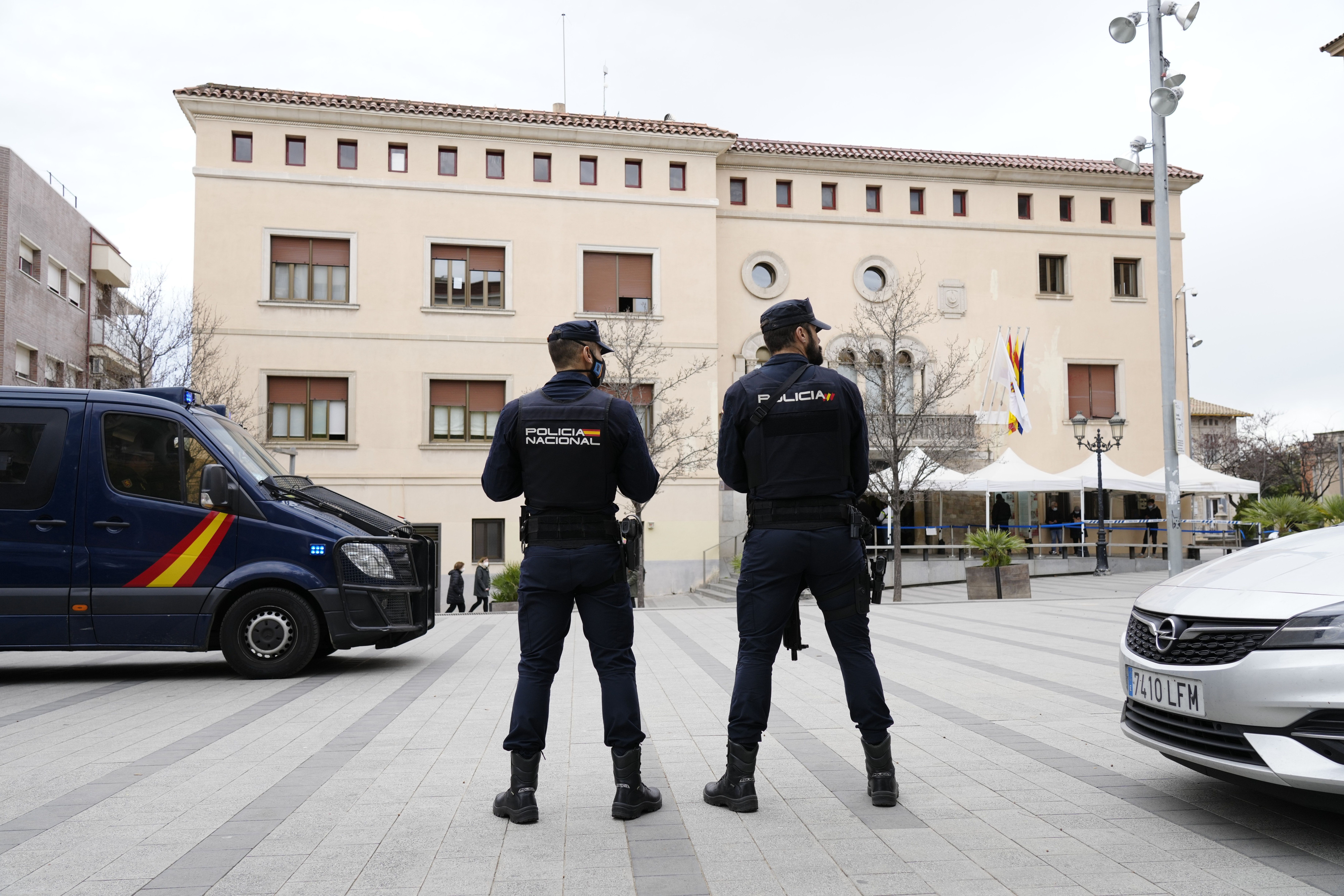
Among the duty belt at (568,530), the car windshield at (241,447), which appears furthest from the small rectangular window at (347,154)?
the duty belt at (568,530)

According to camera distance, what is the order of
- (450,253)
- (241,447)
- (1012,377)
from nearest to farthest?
(241,447) → (450,253) → (1012,377)

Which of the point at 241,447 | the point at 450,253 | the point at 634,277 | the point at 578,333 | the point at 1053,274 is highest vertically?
the point at 1053,274

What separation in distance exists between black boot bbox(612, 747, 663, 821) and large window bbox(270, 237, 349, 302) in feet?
92.3

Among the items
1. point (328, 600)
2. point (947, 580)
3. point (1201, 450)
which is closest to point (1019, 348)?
point (947, 580)

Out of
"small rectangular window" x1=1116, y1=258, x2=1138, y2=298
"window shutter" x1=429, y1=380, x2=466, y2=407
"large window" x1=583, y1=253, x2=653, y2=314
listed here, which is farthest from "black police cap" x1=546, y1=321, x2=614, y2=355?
"small rectangular window" x1=1116, y1=258, x2=1138, y2=298

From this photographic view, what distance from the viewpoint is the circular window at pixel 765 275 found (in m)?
33.6

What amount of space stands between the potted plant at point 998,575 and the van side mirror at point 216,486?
14739 mm

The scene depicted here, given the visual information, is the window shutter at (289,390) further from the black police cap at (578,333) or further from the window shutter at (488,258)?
the black police cap at (578,333)

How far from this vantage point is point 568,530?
4363 millimetres

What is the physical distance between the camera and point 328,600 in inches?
345

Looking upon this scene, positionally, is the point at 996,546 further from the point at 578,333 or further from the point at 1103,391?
the point at 1103,391

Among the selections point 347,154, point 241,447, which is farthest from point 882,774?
point 347,154

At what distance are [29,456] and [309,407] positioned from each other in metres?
22.0

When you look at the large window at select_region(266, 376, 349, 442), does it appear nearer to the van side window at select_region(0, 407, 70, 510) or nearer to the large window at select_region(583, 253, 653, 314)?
the large window at select_region(583, 253, 653, 314)
